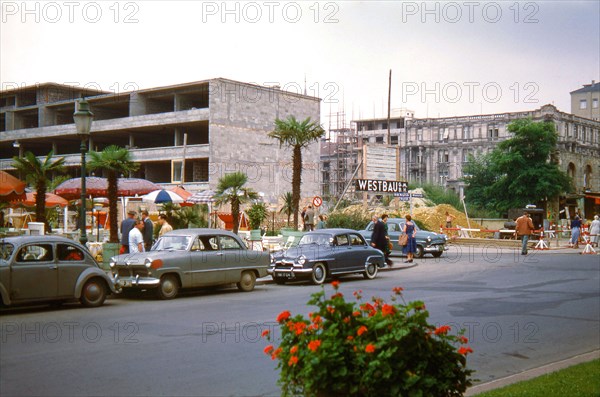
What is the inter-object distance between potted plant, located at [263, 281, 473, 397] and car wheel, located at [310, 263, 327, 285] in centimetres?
1525

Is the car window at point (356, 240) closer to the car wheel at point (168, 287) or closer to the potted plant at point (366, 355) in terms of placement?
the car wheel at point (168, 287)

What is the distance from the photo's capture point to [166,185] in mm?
57938

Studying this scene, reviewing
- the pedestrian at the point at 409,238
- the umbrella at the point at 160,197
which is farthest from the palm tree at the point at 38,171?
the pedestrian at the point at 409,238

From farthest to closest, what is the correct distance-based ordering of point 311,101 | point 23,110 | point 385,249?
point 23,110 < point 311,101 < point 385,249

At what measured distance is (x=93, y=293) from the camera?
14.5m

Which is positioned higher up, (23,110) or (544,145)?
(23,110)

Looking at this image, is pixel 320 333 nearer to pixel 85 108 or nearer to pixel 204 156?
pixel 85 108

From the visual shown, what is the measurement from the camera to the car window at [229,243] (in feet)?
58.1

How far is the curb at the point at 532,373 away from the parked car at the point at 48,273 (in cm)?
934

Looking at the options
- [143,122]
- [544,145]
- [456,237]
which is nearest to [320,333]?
[456,237]

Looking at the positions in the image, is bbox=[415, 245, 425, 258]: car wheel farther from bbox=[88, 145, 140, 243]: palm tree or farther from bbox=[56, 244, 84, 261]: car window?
bbox=[56, 244, 84, 261]: car window

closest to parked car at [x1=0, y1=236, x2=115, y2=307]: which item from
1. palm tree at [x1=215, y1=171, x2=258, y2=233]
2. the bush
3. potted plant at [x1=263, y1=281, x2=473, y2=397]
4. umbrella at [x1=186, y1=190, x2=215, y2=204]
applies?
potted plant at [x1=263, y1=281, x2=473, y2=397]

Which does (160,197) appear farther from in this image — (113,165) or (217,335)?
(217,335)

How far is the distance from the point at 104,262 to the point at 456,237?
30.6 m
